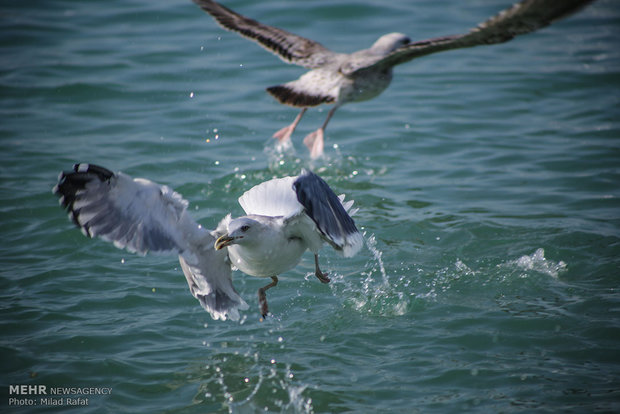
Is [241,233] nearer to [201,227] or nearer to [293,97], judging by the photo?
[201,227]

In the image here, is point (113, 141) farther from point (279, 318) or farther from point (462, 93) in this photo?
point (462, 93)

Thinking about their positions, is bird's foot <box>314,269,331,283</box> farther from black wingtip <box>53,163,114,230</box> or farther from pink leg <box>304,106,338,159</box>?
pink leg <box>304,106,338,159</box>

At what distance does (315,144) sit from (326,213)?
12.6 feet

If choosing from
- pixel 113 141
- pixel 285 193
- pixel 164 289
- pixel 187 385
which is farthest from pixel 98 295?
pixel 113 141

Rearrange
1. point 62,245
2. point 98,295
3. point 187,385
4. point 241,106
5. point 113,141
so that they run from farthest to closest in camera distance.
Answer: point 241,106
point 113,141
point 62,245
point 98,295
point 187,385

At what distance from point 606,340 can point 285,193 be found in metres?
2.60

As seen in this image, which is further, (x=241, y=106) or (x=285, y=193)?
(x=241, y=106)

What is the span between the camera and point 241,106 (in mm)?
10102

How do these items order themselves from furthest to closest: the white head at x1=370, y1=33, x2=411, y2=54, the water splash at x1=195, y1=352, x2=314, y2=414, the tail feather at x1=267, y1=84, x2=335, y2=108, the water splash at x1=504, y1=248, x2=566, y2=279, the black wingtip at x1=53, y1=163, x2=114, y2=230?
the white head at x1=370, y1=33, x2=411, y2=54 < the tail feather at x1=267, y1=84, x2=335, y2=108 < the water splash at x1=504, y1=248, x2=566, y2=279 < the water splash at x1=195, y1=352, x2=314, y2=414 < the black wingtip at x1=53, y1=163, x2=114, y2=230

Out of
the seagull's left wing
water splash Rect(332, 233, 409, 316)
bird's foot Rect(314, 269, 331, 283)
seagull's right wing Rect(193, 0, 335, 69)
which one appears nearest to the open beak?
the seagull's left wing

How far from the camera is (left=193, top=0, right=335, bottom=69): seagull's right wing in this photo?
27.6 ft

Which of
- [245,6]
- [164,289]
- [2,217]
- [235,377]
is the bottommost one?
[235,377]

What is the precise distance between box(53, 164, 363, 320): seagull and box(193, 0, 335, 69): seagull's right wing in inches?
149

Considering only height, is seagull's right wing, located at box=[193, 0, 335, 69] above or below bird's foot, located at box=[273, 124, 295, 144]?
above
